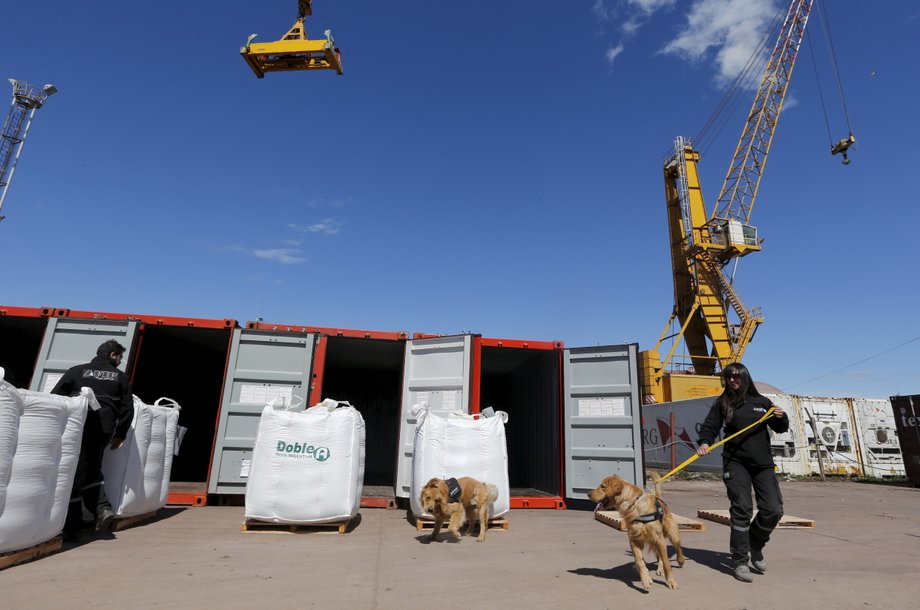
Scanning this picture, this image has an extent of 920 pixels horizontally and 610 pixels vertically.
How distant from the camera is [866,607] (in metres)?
2.96

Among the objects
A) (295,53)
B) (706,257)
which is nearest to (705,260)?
(706,257)

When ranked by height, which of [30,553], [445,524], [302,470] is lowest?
[445,524]

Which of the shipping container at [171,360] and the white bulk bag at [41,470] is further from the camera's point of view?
the shipping container at [171,360]

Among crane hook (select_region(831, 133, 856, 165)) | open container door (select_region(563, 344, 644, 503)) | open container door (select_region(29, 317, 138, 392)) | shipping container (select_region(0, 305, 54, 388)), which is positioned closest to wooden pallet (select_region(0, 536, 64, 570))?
open container door (select_region(29, 317, 138, 392))

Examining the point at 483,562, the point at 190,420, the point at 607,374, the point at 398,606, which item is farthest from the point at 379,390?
the point at 398,606

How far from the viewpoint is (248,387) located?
6836 millimetres

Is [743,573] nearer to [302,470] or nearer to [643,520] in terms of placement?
[643,520]

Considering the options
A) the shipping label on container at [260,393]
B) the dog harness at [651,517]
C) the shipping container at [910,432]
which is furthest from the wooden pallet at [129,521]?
the shipping container at [910,432]

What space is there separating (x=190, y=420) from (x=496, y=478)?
32.3 feet

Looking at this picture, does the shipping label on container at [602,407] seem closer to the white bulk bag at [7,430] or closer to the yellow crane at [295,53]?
the white bulk bag at [7,430]

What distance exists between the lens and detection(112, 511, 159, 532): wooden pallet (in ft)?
15.5

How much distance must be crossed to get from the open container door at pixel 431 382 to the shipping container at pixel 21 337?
5.32 meters

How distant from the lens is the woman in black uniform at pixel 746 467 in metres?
3.66

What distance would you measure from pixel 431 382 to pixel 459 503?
255cm
